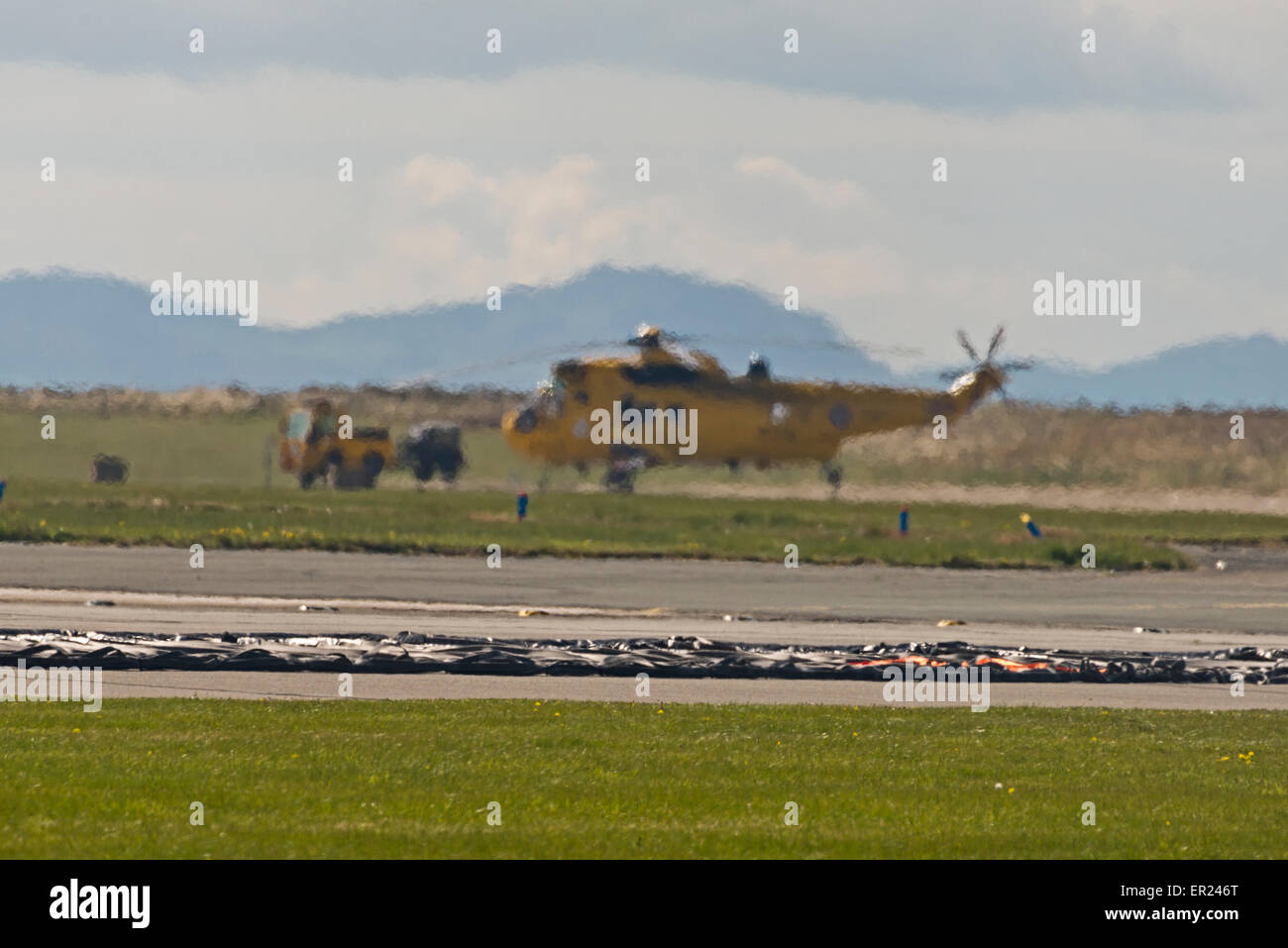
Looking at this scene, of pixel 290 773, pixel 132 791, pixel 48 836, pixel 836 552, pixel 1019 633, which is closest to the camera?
pixel 48 836

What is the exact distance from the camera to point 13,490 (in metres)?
49.8

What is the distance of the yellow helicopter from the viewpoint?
183 feet

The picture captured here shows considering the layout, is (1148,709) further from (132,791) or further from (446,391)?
(446,391)

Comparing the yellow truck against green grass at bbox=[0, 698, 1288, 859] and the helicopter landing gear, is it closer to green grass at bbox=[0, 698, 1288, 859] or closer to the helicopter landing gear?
the helicopter landing gear

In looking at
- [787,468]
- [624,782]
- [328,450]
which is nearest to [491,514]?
[328,450]

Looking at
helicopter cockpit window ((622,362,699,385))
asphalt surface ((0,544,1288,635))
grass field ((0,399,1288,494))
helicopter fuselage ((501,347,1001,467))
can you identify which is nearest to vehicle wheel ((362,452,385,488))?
grass field ((0,399,1288,494))

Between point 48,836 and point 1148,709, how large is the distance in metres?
12.8

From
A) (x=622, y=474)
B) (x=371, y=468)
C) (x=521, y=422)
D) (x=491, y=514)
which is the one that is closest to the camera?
(x=491, y=514)

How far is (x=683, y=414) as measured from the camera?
5647cm

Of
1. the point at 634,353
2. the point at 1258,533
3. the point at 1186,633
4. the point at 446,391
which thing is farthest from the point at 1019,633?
the point at 446,391

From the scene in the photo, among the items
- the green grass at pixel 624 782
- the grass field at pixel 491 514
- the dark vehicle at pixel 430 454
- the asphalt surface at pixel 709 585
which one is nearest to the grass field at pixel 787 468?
the grass field at pixel 491 514

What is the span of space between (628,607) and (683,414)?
2815cm

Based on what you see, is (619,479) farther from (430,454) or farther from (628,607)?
(628,607)

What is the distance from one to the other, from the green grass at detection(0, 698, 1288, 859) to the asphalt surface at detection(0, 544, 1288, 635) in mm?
11337
